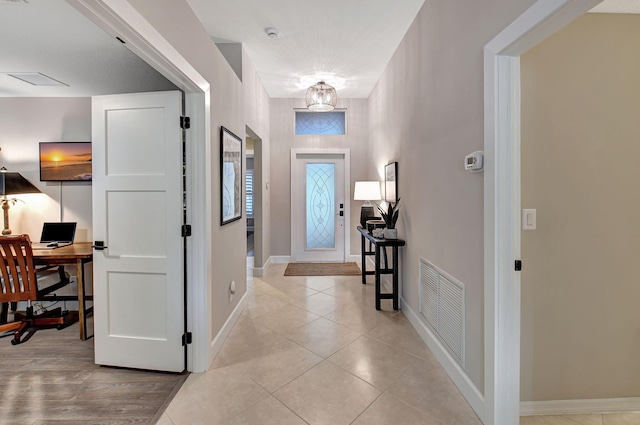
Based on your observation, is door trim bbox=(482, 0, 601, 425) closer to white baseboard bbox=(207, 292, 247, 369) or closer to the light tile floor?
the light tile floor

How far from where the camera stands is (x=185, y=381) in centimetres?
199

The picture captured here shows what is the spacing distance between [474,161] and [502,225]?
40 centimetres

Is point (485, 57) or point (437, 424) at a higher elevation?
point (485, 57)

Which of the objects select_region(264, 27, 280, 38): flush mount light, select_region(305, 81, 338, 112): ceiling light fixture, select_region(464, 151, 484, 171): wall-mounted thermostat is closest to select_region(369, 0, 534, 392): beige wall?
select_region(464, 151, 484, 171): wall-mounted thermostat

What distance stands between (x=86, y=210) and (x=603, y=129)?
4684mm

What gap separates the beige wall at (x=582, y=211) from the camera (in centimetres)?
161

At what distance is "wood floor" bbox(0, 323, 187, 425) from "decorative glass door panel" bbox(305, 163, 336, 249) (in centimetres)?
356

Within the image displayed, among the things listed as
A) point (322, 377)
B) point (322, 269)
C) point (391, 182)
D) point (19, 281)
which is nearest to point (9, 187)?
point (19, 281)

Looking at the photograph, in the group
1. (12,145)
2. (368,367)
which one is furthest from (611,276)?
(12,145)

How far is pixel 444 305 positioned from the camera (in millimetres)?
2168

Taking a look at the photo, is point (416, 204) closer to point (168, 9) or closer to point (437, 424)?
point (437, 424)

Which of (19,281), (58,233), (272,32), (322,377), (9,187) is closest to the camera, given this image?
(322,377)

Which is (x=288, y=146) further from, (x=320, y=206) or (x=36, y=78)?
(x=36, y=78)

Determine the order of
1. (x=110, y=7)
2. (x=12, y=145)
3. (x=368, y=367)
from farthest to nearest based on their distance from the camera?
(x=12, y=145), (x=368, y=367), (x=110, y=7)
